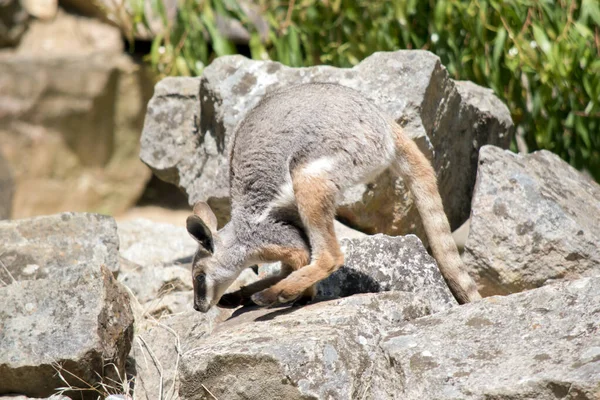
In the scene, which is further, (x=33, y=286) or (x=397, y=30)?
(x=397, y=30)

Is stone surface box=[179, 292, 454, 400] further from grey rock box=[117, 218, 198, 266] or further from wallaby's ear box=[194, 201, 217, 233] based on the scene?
grey rock box=[117, 218, 198, 266]

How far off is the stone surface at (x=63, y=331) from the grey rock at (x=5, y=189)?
4.50 meters

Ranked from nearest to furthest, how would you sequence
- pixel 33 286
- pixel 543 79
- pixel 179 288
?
1. pixel 33 286
2. pixel 179 288
3. pixel 543 79

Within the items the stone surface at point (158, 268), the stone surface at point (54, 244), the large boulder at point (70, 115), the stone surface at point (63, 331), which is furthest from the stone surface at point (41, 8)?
the stone surface at point (63, 331)

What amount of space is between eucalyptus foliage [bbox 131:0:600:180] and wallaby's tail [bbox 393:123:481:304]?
9.42ft

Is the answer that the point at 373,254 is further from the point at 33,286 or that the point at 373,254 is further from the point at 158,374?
the point at 33,286

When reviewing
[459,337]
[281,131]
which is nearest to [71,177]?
[281,131]

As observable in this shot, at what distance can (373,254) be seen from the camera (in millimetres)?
5516

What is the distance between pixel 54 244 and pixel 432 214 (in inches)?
→ 107

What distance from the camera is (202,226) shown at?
16.7ft

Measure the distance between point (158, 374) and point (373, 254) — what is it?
1.55 meters

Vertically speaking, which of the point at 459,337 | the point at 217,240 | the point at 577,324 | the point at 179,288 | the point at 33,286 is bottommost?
the point at 179,288

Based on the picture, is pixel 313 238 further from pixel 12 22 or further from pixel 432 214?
pixel 12 22

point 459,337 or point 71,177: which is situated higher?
point 459,337
